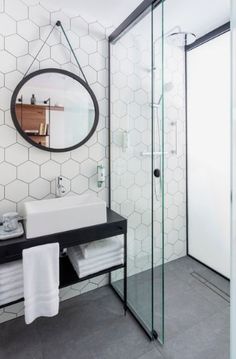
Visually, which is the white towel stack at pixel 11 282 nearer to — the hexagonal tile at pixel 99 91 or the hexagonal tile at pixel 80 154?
the hexagonal tile at pixel 80 154

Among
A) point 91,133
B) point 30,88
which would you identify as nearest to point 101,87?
point 91,133

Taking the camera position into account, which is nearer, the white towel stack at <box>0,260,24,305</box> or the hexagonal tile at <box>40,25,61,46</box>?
the white towel stack at <box>0,260,24,305</box>

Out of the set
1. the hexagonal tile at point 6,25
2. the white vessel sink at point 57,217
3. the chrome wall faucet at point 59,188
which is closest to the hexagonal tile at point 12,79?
the hexagonal tile at point 6,25

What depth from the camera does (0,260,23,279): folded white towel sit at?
4.25 feet

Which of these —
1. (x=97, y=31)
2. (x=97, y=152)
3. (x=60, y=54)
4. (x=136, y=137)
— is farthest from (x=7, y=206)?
(x=97, y=31)

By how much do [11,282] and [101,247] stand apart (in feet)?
1.96

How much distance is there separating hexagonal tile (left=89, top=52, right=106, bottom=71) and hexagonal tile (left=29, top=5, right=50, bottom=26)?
398 mm

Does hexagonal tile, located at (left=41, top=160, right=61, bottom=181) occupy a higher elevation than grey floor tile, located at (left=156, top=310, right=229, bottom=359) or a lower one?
higher

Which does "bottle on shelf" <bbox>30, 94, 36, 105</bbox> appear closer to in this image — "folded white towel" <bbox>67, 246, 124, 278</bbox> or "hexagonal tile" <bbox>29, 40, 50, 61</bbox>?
"hexagonal tile" <bbox>29, 40, 50, 61</bbox>

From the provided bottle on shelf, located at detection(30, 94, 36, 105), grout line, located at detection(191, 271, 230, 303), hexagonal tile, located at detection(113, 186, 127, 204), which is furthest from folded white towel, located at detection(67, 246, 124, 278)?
bottle on shelf, located at detection(30, 94, 36, 105)

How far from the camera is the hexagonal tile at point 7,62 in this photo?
1.52 m

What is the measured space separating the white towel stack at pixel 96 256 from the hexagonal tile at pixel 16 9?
1.67m

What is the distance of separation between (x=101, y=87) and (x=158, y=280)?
1582mm

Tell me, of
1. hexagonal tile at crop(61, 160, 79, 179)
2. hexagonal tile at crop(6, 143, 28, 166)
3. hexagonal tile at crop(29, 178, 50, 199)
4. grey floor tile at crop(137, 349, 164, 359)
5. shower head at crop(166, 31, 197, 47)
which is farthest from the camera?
shower head at crop(166, 31, 197, 47)
